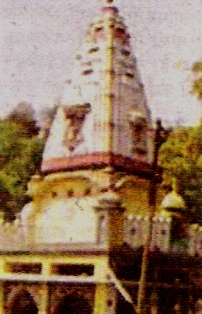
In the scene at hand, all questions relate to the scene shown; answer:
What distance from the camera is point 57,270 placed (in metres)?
3.93

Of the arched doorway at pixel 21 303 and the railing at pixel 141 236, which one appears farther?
the arched doorway at pixel 21 303

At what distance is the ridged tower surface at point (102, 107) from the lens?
4117 millimetres

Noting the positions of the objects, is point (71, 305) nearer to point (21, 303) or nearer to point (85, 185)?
point (21, 303)

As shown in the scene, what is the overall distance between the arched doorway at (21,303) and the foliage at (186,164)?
0.95 m

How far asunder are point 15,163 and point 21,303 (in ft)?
3.57

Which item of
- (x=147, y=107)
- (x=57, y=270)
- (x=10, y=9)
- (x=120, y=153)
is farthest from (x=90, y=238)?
(x=10, y=9)

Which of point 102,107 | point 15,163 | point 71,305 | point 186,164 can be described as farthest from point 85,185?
point 15,163

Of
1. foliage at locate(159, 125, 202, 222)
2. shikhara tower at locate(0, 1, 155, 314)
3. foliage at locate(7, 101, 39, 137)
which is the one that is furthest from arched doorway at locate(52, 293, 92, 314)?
foliage at locate(7, 101, 39, 137)

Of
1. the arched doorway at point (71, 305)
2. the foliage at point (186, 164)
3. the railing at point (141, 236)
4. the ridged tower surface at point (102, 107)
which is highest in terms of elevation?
the ridged tower surface at point (102, 107)

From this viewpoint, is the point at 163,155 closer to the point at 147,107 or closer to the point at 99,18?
the point at 147,107

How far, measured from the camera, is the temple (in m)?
3.69

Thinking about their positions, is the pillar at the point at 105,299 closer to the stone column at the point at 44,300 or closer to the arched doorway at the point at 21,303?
the stone column at the point at 44,300

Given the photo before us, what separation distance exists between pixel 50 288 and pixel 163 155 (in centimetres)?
99

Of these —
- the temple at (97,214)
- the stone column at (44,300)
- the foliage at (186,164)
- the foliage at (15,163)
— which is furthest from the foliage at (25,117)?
the stone column at (44,300)
